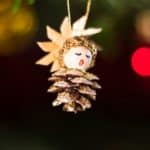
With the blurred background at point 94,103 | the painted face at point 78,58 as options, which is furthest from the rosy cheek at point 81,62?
the blurred background at point 94,103

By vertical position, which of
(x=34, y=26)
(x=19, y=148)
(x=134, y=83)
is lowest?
(x=19, y=148)

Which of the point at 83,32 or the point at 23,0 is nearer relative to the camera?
the point at 83,32

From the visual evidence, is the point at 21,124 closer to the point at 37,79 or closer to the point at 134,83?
the point at 37,79

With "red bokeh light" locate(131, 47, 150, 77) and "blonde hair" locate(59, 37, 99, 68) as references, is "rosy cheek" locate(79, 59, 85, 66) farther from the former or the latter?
"red bokeh light" locate(131, 47, 150, 77)

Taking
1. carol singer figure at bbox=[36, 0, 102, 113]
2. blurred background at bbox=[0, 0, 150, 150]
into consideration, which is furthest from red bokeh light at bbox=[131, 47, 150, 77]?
carol singer figure at bbox=[36, 0, 102, 113]

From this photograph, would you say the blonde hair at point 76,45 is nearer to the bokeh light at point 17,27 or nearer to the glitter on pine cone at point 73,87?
the glitter on pine cone at point 73,87

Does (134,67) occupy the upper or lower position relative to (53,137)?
upper

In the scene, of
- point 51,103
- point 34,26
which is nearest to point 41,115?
point 51,103
